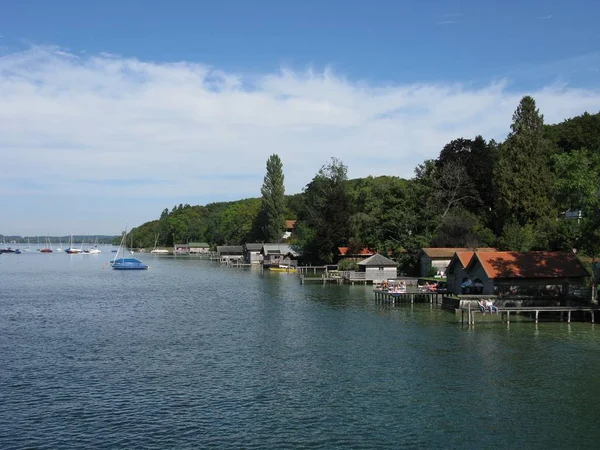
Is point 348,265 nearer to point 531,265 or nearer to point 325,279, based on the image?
point 325,279

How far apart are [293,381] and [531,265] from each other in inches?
1239

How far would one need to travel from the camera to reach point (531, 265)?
51.5 metres

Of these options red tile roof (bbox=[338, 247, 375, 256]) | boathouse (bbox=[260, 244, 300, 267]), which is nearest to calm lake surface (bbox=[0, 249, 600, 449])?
red tile roof (bbox=[338, 247, 375, 256])

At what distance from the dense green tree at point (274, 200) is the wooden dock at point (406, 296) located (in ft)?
264

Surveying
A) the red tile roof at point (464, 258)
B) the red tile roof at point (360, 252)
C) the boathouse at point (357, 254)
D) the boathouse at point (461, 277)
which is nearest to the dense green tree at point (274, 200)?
the red tile roof at point (360, 252)

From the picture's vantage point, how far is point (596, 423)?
2264 centimetres

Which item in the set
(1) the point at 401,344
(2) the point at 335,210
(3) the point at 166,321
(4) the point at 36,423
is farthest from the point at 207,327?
(2) the point at 335,210

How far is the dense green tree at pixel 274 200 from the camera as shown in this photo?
459 ft

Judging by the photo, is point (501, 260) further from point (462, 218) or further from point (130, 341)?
point (130, 341)

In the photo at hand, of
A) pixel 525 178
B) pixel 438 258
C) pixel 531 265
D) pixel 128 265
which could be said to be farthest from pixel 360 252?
pixel 128 265

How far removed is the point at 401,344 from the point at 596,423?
15.0 meters

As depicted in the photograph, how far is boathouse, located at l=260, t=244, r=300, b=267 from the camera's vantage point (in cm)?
11994

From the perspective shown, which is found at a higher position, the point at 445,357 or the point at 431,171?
the point at 431,171

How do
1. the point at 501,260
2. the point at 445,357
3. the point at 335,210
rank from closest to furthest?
the point at 445,357, the point at 501,260, the point at 335,210
